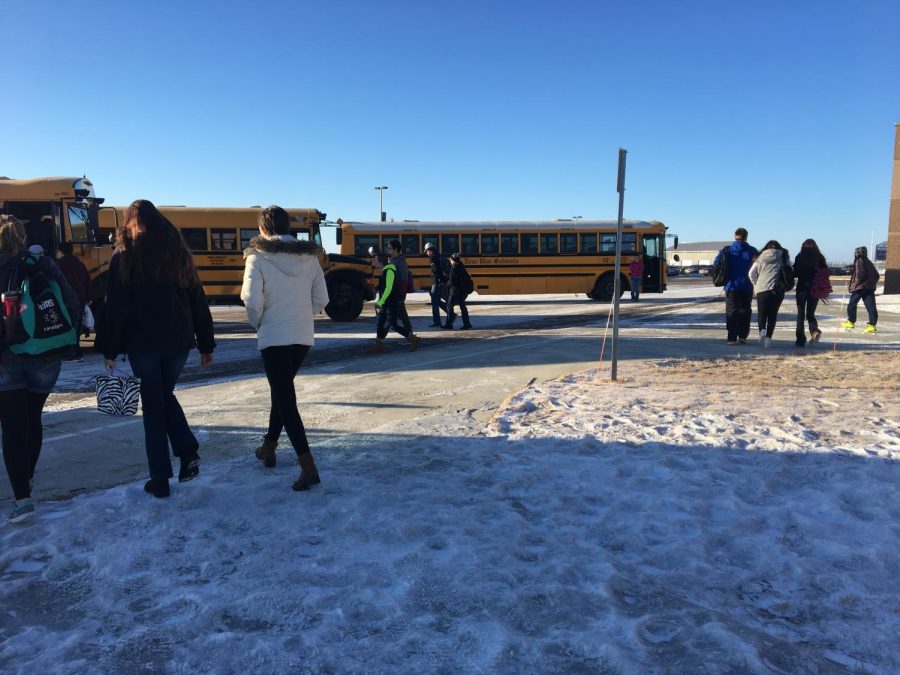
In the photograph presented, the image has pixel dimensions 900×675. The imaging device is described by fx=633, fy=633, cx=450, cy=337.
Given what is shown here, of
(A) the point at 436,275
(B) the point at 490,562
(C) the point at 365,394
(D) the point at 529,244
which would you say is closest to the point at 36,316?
(B) the point at 490,562

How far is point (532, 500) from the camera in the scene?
148 inches

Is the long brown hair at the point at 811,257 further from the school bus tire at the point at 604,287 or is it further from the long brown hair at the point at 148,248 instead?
the school bus tire at the point at 604,287

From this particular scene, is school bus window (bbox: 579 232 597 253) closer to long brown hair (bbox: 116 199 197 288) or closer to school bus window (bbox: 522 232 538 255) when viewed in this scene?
school bus window (bbox: 522 232 538 255)

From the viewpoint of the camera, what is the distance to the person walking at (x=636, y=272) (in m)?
22.5

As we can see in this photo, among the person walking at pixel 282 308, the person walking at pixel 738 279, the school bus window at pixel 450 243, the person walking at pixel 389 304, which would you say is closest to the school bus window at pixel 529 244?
the school bus window at pixel 450 243

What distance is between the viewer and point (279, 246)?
4.01 metres

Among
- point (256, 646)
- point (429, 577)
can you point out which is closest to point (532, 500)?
point (429, 577)

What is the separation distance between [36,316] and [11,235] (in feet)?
1.56

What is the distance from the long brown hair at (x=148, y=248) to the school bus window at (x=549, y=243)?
1944 centimetres

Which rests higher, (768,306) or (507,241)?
(507,241)

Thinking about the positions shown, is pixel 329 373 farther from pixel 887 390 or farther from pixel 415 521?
pixel 887 390

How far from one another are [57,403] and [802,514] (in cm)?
720

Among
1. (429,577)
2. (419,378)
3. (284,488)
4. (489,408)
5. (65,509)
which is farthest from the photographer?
(419,378)

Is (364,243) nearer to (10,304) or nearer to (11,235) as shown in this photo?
(11,235)
